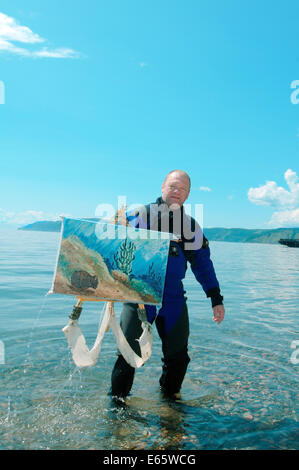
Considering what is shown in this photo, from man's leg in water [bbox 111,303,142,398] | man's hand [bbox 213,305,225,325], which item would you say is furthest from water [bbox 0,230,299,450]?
man's hand [bbox 213,305,225,325]

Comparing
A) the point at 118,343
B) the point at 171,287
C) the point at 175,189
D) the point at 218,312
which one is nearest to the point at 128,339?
the point at 118,343

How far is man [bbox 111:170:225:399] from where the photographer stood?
4.29 metres

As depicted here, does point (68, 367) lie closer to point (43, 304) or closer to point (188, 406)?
point (188, 406)

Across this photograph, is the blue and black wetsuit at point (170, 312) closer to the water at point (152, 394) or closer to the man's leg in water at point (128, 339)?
the man's leg in water at point (128, 339)

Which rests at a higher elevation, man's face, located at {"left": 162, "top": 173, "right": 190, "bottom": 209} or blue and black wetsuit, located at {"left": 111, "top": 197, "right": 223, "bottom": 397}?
man's face, located at {"left": 162, "top": 173, "right": 190, "bottom": 209}

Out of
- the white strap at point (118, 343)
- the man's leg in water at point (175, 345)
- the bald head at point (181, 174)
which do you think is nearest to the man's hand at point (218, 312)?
the man's leg in water at point (175, 345)

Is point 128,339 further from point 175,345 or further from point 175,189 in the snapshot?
point 175,189

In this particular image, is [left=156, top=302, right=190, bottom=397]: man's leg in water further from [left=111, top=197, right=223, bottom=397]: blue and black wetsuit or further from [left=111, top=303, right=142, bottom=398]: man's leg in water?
[left=111, top=303, right=142, bottom=398]: man's leg in water

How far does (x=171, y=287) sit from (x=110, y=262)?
3.30 ft

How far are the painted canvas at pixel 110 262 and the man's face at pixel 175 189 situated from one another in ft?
2.55

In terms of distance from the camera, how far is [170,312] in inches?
174

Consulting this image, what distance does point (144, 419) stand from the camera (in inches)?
170

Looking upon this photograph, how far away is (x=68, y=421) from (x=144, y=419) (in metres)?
0.91
